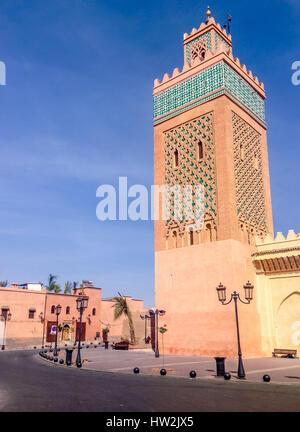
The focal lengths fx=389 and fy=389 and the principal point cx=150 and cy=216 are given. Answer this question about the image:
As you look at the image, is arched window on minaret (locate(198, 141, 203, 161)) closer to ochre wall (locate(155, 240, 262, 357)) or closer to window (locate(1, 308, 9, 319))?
ochre wall (locate(155, 240, 262, 357))

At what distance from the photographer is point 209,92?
82.6 feet

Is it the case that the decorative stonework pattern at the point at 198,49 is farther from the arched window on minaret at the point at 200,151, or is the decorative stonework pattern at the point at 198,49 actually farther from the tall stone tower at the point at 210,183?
the arched window on minaret at the point at 200,151

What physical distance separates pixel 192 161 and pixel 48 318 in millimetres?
24890

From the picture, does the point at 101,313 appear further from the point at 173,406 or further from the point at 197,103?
the point at 173,406

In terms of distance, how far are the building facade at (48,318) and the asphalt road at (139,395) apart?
2619 centimetres

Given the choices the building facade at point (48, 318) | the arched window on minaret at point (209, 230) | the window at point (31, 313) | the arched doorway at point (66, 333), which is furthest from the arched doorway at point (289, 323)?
the arched doorway at point (66, 333)

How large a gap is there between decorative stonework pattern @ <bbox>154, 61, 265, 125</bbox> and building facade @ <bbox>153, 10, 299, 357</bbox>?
0.07 m

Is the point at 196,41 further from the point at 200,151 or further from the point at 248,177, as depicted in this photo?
the point at 248,177

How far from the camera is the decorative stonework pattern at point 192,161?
2389cm

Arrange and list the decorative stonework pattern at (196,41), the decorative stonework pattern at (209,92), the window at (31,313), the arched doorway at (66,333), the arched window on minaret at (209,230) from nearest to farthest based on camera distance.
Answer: the arched window on minaret at (209,230) < the decorative stonework pattern at (209,92) < the decorative stonework pattern at (196,41) < the window at (31,313) < the arched doorway at (66,333)

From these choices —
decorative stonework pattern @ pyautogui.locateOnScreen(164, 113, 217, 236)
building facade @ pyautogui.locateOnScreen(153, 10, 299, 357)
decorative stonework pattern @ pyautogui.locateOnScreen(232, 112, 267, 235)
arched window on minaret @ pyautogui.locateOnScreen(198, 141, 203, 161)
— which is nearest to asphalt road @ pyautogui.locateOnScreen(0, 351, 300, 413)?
building facade @ pyautogui.locateOnScreen(153, 10, 299, 357)

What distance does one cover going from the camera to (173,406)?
8094mm
